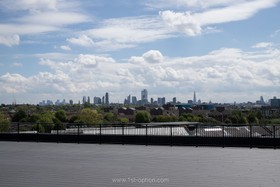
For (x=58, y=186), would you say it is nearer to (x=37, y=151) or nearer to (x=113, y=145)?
(x=37, y=151)

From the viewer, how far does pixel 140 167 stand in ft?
39.6

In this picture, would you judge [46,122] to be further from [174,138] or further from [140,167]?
[140,167]

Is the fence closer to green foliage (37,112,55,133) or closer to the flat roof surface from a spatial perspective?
the flat roof surface

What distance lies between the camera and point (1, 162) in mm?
13547

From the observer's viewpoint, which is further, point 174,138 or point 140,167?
point 174,138

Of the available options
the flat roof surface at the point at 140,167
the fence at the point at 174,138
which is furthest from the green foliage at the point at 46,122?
the flat roof surface at the point at 140,167

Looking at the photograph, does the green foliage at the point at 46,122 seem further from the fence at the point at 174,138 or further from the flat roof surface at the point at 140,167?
the flat roof surface at the point at 140,167

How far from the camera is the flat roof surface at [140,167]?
31.7 feet

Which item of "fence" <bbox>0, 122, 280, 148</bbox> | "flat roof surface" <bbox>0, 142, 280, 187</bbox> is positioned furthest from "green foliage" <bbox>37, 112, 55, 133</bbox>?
"flat roof surface" <bbox>0, 142, 280, 187</bbox>

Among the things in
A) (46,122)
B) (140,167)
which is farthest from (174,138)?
(46,122)

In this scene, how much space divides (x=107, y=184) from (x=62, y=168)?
117 inches

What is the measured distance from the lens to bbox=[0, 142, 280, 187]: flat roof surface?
9656 millimetres

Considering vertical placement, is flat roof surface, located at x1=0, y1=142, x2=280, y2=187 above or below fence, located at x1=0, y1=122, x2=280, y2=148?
below

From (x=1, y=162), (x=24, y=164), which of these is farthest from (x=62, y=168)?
(x=1, y=162)
